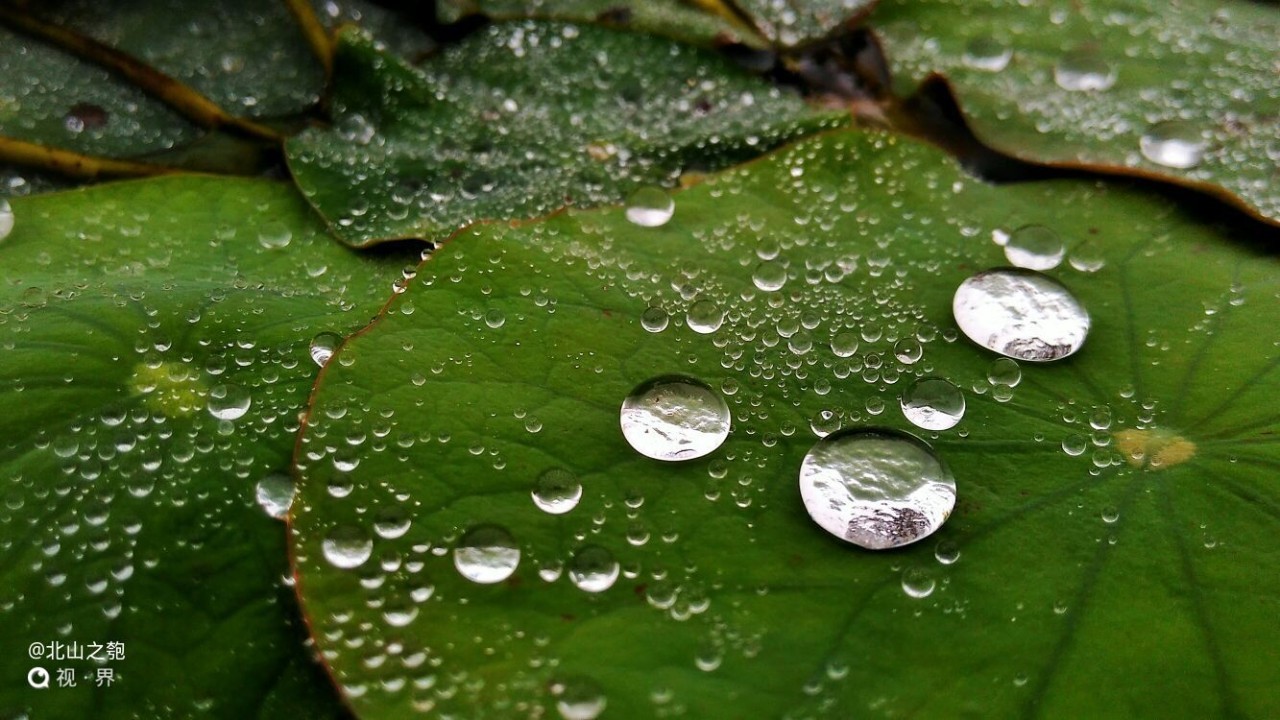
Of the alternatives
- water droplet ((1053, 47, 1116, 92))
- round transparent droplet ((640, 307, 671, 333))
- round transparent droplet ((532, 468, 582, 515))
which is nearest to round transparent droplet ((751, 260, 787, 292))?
round transparent droplet ((640, 307, 671, 333))

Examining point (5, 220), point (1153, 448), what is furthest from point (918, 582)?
point (5, 220)

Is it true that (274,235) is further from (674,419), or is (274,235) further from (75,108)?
Answer: (674,419)

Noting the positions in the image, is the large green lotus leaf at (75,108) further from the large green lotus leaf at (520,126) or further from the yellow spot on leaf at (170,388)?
the yellow spot on leaf at (170,388)

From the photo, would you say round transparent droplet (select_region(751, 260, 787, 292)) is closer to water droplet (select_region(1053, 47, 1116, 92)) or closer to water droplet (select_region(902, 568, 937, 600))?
Result: water droplet (select_region(902, 568, 937, 600))

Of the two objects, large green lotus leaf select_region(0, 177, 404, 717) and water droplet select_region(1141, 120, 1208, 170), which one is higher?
water droplet select_region(1141, 120, 1208, 170)

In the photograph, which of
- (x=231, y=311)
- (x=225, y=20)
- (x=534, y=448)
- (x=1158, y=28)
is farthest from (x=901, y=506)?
(x=225, y=20)

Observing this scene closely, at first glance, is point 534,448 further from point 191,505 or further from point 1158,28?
point 1158,28

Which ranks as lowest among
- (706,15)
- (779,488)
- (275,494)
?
(275,494)
